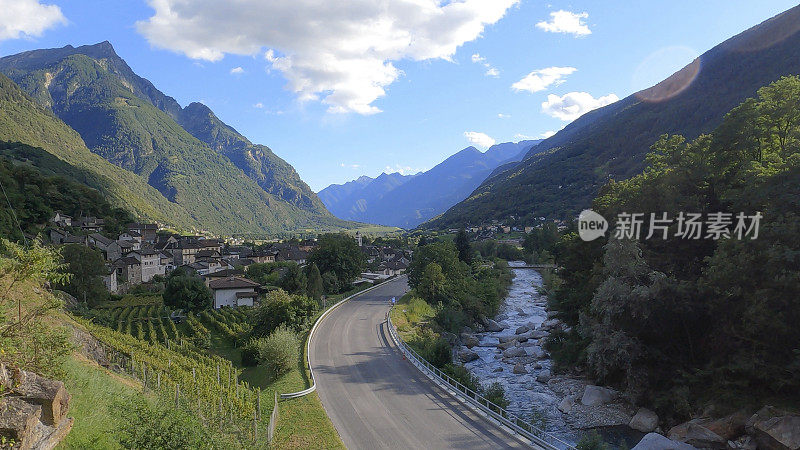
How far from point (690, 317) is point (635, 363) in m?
3.88

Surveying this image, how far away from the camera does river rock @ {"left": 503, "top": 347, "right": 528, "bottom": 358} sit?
36181 millimetres

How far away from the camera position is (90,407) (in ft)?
35.8

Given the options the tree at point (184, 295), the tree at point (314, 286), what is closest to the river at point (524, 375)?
the tree at point (314, 286)

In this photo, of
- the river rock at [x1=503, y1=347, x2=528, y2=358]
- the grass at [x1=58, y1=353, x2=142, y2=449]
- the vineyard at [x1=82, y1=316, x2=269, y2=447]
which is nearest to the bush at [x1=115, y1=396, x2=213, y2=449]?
the grass at [x1=58, y1=353, x2=142, y2=449]

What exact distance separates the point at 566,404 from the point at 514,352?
1151 centimetres

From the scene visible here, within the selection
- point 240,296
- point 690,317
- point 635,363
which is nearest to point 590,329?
point 635,363

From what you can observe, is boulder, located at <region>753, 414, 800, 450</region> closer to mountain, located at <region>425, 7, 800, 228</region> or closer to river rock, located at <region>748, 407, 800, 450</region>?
river rock, located at <region>748, 407, 800, 450</region>

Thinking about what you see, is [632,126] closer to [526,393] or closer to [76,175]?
[526,393]

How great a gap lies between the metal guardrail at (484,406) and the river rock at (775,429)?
7.84m

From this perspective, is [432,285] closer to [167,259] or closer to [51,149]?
[167,259]

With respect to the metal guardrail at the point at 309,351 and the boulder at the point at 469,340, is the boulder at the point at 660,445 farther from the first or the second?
the boulder at the point at 469,340

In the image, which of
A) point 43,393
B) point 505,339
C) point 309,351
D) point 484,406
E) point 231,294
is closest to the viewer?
point 43,393

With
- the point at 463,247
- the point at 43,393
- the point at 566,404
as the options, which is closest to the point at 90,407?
the point at 43,393

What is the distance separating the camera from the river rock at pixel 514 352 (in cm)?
3618
